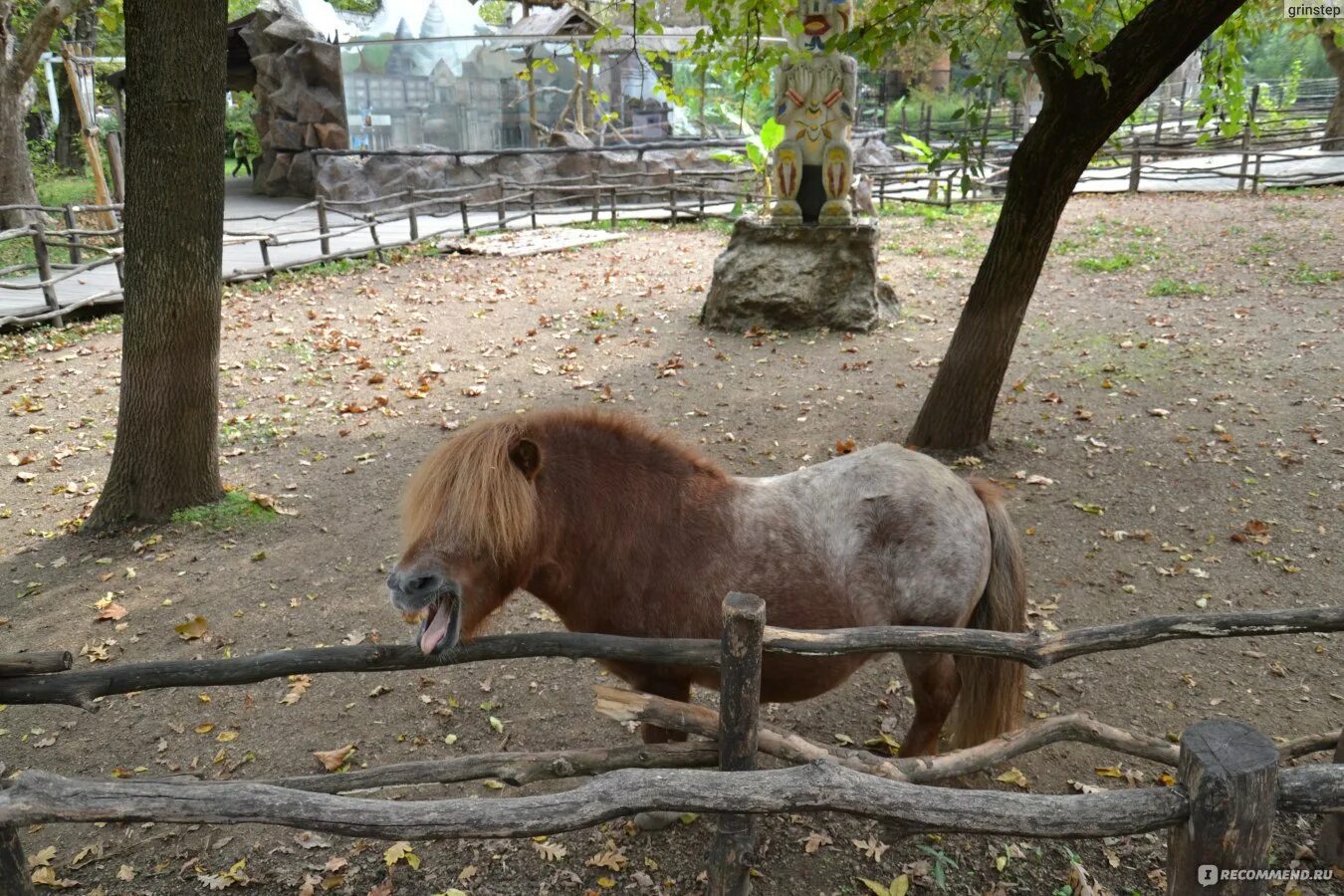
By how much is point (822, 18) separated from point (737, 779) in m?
10.5

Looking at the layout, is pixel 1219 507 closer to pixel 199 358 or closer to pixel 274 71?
pixel 199 358

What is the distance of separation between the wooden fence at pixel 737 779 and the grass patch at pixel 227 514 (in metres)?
3.25

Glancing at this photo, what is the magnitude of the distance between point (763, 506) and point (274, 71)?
26.0 m

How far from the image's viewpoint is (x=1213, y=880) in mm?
2209

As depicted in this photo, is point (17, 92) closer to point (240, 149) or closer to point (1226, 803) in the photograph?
point (240, 149)

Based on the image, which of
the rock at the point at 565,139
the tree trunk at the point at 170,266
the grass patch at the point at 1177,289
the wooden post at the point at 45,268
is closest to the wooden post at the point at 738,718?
the tree trunk at the point at 170,266

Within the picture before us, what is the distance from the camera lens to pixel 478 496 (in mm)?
2822

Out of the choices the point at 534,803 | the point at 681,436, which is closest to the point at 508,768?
the point at 534,803

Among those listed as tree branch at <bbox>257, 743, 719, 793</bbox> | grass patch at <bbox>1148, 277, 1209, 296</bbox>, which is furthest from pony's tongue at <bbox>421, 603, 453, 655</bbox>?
grass patch at <bbox>1148, 277, 1209, 296</bbox>

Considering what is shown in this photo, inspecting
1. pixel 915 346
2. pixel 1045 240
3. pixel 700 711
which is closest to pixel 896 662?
pixel 700 711

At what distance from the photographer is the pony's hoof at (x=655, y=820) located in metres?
3.46

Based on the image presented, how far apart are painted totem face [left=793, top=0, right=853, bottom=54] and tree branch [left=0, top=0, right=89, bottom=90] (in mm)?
11050

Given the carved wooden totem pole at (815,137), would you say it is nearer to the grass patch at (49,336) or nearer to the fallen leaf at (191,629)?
the fallen leaf at (191,629)

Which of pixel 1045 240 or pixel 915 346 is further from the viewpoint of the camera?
pixel 915 346
